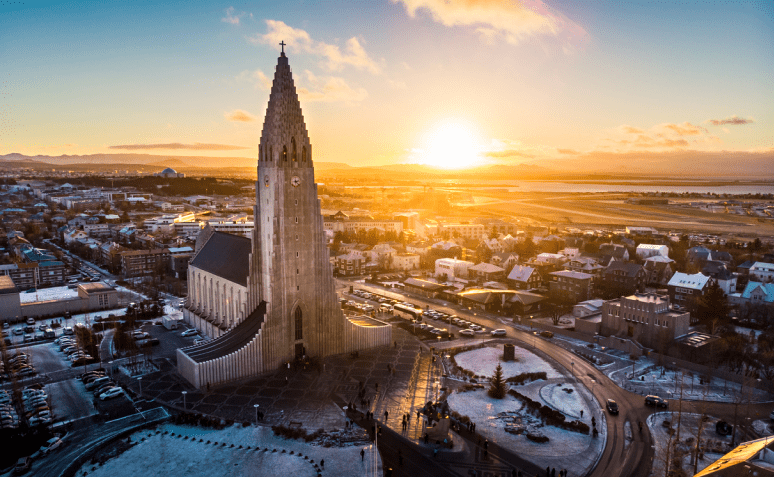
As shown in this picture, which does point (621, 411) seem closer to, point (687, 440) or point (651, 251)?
point (687, 440)

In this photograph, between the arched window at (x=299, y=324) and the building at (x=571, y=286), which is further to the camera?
the building at (x=571, y=286)

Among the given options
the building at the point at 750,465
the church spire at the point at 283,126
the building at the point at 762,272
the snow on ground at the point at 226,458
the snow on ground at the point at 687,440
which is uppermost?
the church spire at the point at 283,126

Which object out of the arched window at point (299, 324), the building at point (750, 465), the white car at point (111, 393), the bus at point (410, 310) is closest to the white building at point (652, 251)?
the bus at point (410, 310)

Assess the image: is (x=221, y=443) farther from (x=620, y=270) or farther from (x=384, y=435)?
(x=620, y=270)

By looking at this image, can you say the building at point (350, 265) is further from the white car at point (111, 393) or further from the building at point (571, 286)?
the white car at point (111, 393)

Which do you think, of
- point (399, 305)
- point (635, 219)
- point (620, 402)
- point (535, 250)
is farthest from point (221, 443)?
point (635, 219)

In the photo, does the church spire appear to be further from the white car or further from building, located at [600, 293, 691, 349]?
building, located at [600, 293, 691, 349]

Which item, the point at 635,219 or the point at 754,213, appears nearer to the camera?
the point at 754,213
